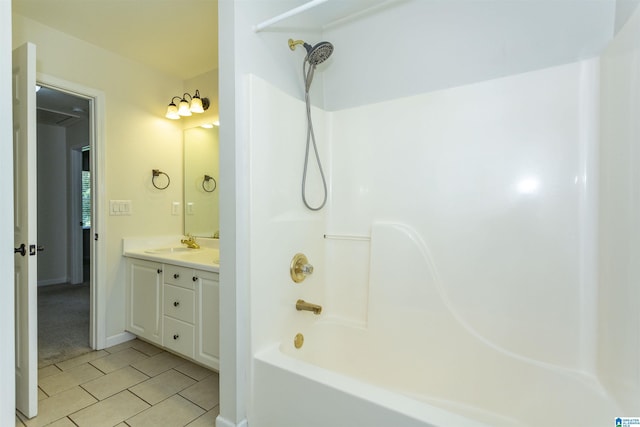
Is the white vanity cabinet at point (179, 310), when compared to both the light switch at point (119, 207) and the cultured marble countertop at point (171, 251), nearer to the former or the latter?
the cultured marble countertop at point (171, 251)

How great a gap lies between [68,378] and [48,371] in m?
0.23

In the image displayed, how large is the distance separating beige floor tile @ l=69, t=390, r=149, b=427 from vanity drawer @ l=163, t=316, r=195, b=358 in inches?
14.7

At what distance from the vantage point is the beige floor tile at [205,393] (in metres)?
1.78

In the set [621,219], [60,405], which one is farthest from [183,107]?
[621,219]

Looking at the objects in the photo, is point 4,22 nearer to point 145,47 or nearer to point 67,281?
point 145,47

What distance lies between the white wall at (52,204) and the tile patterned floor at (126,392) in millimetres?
3077

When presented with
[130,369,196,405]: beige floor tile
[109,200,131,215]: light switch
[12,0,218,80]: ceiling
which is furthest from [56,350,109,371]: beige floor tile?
[12,0,218,80]: ceiling

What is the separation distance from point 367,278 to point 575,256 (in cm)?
103

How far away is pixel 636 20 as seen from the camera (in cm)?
102

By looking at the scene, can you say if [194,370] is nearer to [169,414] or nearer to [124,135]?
[169,414]

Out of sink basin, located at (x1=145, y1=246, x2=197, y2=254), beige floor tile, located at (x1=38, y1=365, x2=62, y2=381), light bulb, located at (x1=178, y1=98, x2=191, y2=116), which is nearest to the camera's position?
beige floor tile, located at (x1=38, y1=365, x2=62, y2=381)

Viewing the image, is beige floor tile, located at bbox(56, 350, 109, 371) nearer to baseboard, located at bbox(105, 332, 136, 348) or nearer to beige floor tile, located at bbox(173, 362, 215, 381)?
baseboard, located at bbox(105, 332, 136, 348)

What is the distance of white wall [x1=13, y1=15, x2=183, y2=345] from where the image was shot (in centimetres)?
228

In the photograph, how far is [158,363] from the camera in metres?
2.25
